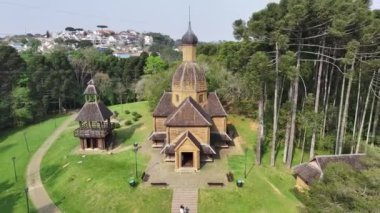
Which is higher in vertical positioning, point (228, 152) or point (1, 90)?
point (1, 90)

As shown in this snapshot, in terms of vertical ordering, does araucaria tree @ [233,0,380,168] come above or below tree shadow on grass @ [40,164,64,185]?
above

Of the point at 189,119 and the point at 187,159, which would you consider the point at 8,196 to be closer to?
the point at 187,159

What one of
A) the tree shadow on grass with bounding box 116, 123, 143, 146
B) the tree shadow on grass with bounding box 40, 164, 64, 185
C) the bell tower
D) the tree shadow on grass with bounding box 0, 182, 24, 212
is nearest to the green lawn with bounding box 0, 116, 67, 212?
the tree shadow on grass with bounding box 0, 182, 24, 212

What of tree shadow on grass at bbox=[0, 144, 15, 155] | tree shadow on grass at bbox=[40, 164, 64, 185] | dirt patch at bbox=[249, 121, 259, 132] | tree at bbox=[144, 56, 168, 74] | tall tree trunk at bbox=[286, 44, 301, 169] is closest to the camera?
tall tree trunk at bbox=[286, 44, 301, 169]

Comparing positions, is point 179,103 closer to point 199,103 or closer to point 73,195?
point 199,103

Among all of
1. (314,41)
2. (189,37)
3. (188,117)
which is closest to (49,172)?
(188,117)

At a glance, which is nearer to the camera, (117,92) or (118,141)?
(118,141)

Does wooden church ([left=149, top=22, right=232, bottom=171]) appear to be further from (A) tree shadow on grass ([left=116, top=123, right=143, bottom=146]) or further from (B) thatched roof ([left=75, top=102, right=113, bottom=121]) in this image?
(B) thatched roof ([left=75, top=102, right=113, bottom=121])

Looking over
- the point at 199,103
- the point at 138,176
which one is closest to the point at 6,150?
the point at 138,176
